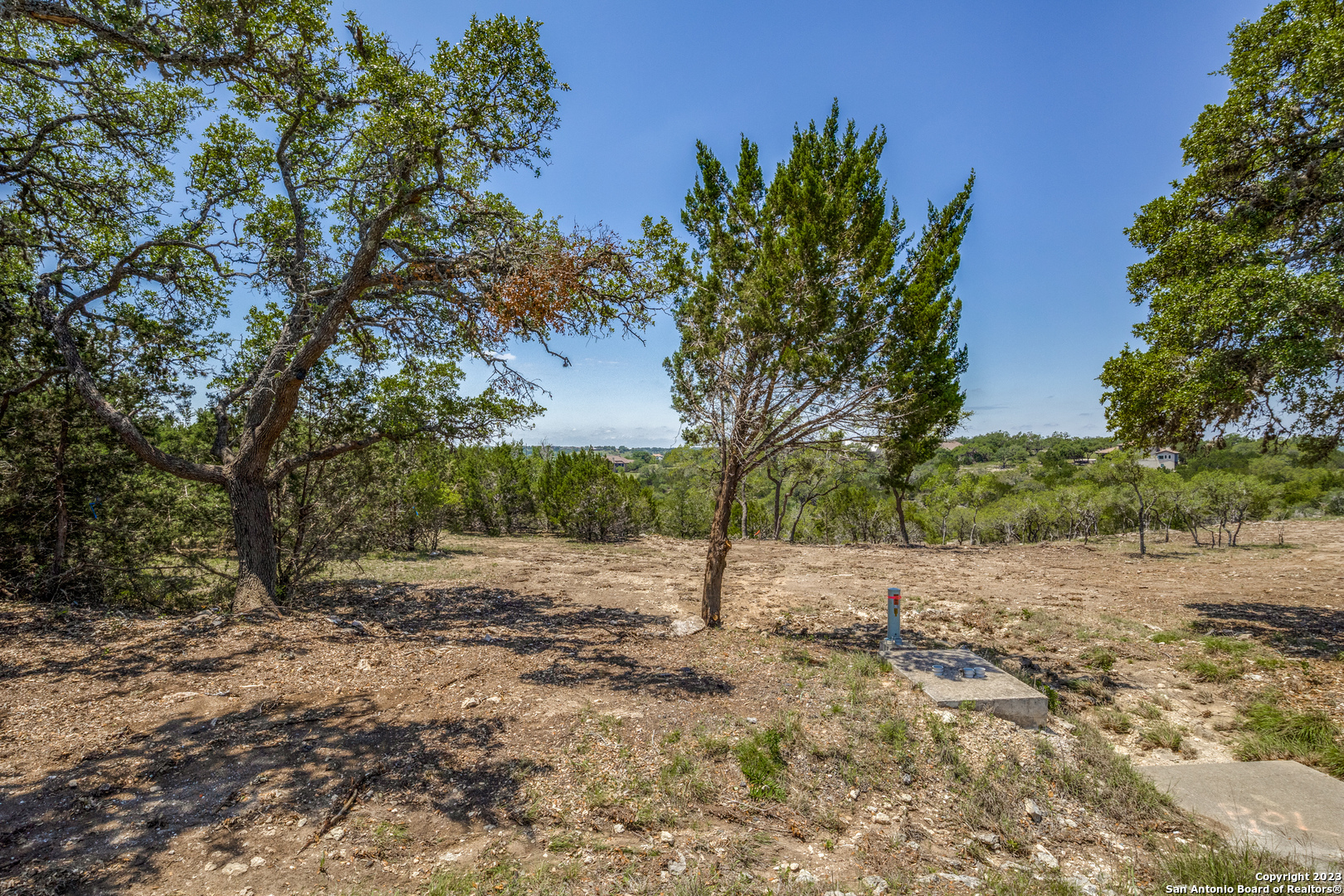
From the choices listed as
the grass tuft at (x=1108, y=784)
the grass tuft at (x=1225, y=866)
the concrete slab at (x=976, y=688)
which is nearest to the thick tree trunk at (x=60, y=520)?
the concrete slab at (x=976, y=688)

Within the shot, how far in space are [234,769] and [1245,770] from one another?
288 inches

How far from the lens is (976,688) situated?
501 centimetres

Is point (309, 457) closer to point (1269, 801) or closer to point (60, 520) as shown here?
point (60, 520)

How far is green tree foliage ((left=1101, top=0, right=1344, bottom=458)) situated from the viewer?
578 centimetres

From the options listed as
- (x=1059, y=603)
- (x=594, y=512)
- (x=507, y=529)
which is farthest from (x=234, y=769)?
(x=507, y=529)

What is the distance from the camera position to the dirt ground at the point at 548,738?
2773 millimetres

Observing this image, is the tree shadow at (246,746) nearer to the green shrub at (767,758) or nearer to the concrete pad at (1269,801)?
the green shrub at (767,758)

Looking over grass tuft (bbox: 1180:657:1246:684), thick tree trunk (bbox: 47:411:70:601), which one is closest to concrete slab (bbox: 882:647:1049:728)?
grass tuft (bbox: 1180:657:1246:684)

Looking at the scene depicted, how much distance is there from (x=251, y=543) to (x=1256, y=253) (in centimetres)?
1374

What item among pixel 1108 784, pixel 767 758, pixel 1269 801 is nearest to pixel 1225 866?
pixel 1108 784

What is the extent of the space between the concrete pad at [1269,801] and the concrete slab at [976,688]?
81 cm

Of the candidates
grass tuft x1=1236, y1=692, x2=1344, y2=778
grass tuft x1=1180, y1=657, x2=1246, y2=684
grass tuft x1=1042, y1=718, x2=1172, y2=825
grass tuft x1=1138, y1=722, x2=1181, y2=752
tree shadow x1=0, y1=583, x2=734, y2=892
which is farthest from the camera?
grass tuft x1=1180, y1=657, x2=1246, y2=684

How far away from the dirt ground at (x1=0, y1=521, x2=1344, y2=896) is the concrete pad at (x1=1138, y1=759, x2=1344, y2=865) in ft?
1.08

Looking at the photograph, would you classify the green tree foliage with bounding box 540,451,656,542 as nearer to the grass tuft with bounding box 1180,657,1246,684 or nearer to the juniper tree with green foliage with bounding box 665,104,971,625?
the juniper tree with green foliage with bounding box 665,104,971,625
